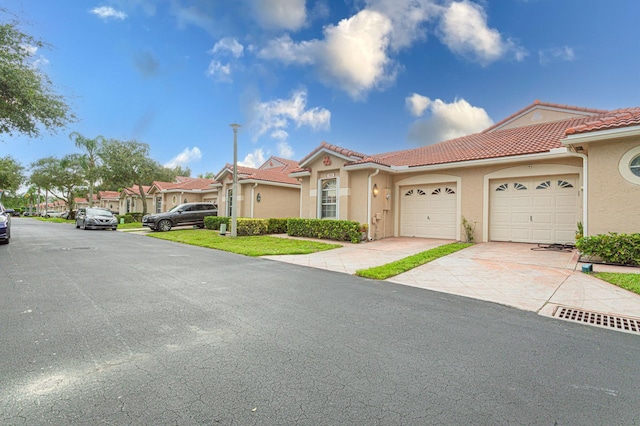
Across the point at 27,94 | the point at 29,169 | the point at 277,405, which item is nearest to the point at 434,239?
the point at 277,405

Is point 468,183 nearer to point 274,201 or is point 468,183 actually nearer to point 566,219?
point 566,219

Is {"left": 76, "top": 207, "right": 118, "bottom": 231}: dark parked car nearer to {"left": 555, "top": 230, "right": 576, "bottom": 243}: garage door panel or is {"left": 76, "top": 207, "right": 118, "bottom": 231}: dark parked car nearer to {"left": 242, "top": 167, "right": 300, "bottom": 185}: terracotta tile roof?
{"left": 242, "top": 167, "right": 300, "bottom": 185}: terracotta tile roof

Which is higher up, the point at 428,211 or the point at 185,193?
the point at 185,193

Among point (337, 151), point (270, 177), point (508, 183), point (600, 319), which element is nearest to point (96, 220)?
point (270, 177)

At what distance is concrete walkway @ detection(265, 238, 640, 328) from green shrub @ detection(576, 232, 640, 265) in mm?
401

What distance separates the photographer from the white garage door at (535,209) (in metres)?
10.2

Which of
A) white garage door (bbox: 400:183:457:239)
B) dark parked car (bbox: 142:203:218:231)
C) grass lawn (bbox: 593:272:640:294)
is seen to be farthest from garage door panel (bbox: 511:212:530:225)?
dark parked car (bbox: 142:203:218:231)

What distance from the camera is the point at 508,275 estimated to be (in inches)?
265

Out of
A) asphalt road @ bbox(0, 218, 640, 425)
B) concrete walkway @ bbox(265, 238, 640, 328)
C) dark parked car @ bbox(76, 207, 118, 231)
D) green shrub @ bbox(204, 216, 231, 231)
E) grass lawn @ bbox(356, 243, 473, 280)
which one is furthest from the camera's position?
dark parked car @ bbox(76, 207, 118, 231)

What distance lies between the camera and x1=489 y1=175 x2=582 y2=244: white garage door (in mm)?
10188

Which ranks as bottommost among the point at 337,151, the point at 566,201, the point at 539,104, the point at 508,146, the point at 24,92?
the point at 566,201

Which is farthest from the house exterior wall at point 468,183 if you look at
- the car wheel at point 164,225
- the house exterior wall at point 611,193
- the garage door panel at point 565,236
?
the car wheel at point 164,225

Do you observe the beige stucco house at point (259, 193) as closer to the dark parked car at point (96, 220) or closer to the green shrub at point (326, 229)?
the green shrub at point (326, 229)

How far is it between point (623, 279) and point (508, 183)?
6155 millimetres
